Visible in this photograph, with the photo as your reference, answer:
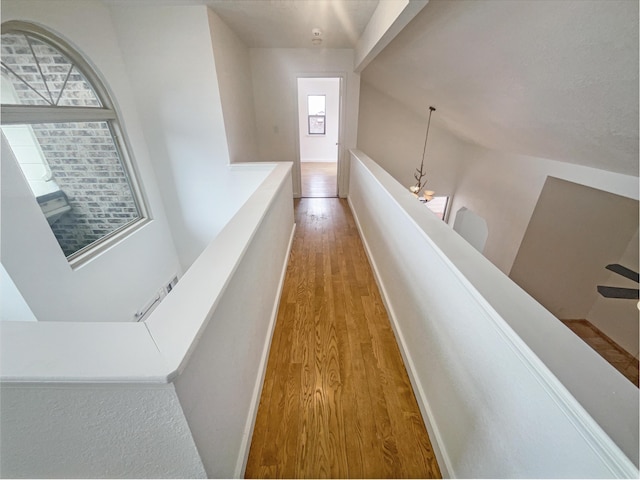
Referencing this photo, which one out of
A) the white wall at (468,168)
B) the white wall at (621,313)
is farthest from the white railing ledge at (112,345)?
the white wall at (621,313)

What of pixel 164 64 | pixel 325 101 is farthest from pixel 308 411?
pixel 325 101

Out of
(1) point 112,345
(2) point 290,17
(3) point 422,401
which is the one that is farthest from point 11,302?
(2) point 290,17

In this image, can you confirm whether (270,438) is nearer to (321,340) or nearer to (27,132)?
(321,340)

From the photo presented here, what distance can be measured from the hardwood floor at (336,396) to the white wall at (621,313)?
3409 mm

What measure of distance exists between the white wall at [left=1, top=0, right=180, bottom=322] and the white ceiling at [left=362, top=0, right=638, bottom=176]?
2969mm

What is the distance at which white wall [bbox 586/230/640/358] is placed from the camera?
3.04m

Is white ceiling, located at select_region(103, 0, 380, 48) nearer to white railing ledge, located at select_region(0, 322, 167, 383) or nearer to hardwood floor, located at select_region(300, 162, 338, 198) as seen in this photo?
hardwood floor, located at select_region(300, 162, 338, 198)

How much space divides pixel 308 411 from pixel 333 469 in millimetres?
277

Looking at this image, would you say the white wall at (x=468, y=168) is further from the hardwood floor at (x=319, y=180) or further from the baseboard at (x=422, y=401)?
the baseboard at (x=422, y=401)

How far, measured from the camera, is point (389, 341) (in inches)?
68.9

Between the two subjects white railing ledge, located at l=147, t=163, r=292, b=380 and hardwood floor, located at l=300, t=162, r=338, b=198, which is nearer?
white railing ledge, located at l=147, t=163, r=292, b=380

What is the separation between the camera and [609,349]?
3.26 m

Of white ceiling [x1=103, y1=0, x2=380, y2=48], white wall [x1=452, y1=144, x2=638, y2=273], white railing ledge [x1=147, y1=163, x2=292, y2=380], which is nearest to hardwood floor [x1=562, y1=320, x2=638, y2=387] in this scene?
white wall [x1=452, y1=144, x2=638, y2=273]

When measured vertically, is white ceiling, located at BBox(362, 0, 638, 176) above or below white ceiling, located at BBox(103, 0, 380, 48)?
below
